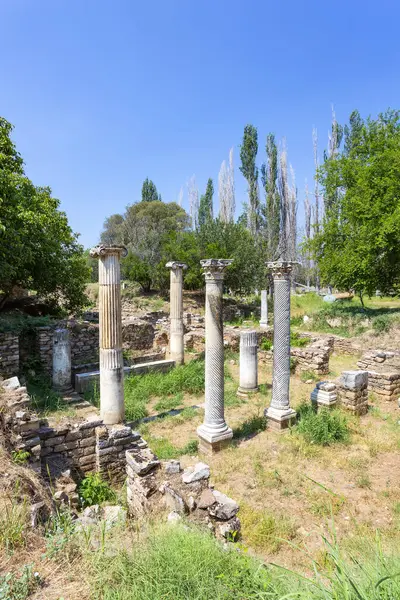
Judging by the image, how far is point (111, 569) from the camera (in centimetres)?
254

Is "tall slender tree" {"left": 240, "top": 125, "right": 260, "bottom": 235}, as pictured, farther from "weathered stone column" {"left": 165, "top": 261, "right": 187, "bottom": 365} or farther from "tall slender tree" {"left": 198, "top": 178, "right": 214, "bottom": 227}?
"weathered stone column" {"left": 165, "top": 261, "right": 187, "bottom": 365}

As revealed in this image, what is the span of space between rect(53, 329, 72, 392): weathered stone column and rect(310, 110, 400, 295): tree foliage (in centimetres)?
1421

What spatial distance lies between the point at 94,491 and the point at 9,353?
241 inches

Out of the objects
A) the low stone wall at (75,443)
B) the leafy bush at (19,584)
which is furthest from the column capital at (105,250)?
the leafy bush at (19,584)

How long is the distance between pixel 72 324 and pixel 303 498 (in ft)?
32.8

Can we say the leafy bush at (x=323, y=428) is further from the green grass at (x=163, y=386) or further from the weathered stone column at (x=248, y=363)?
the green grass at (x=163, y=386)

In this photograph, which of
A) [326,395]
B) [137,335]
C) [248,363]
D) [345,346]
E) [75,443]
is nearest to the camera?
[75,443]

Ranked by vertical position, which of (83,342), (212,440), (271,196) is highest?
(271,196)

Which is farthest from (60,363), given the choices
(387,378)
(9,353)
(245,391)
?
(387,378)

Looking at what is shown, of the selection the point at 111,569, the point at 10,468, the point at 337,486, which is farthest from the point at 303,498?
the point at 10,468

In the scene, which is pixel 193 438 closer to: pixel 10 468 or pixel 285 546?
pixel 285 546

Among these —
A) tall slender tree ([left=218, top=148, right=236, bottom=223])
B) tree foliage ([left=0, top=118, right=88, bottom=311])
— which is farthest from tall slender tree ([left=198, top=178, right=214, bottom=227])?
tree foliage ([left=0, top=118, right=88, bottom=311])

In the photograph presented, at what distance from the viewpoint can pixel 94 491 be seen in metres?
5.09

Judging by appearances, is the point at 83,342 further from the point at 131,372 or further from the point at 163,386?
the point at 163,386
